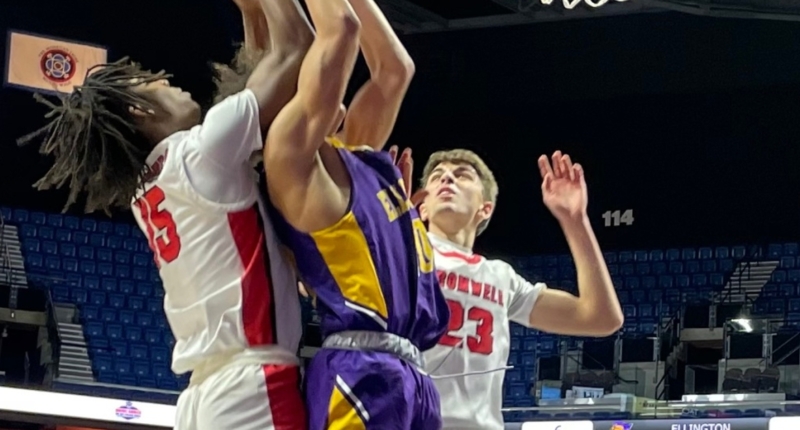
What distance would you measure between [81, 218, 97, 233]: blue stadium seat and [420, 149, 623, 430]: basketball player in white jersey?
9.60 metres

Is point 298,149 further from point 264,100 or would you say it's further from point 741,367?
point 741,367

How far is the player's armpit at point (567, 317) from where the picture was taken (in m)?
3.99

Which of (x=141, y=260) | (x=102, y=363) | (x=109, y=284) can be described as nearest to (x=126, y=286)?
(x=109, y=284)

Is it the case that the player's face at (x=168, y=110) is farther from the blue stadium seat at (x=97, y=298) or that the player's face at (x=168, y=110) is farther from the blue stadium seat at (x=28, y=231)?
the blue stadium seat at (x=28, y=231)

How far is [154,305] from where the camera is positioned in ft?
42.1

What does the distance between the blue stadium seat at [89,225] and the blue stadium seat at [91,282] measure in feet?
1.98

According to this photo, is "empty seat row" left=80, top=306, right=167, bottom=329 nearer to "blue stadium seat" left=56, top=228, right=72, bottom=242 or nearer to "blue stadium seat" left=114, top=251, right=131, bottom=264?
"blue stadium seat" left=114, top=251, right=131, bottom=264

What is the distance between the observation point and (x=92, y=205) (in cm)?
292

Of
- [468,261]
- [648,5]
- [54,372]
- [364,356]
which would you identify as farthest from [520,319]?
[648,5]

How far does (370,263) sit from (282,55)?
1.69ft

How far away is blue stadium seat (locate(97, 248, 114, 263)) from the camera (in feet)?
42.5

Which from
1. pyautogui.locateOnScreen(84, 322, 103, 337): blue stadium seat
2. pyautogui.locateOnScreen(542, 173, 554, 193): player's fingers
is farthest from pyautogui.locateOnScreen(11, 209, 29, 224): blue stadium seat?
pyautogui.locateOnScreen(542, 173, 554, 193): player's fingers

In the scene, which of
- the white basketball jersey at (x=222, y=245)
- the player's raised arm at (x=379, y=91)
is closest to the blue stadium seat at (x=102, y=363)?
the player's raised arm at (x=379, y=91)

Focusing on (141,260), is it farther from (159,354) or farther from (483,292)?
(483,292)
